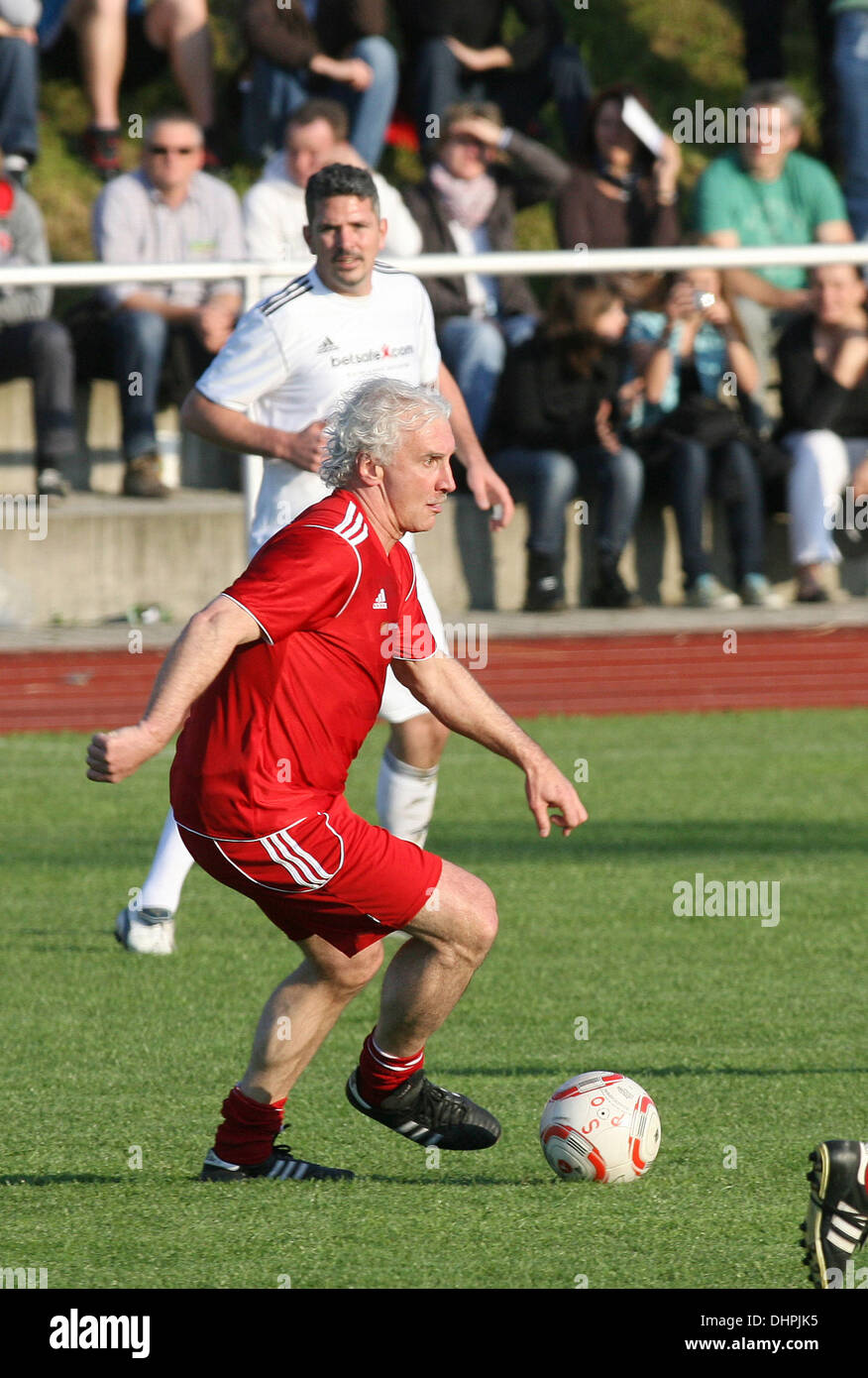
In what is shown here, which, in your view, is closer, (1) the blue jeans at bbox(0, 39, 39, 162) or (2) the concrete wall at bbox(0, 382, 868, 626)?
(2) the concrete wall at bbox(0, 382, 868, 626)

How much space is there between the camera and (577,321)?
40.8 ft

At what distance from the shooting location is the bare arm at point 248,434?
643 cm

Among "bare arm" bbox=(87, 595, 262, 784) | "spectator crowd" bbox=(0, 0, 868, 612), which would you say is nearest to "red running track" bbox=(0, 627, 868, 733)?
"spectator crowd" bbox=(0, 0, 868, 612)

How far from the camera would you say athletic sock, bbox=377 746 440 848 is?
682 cm

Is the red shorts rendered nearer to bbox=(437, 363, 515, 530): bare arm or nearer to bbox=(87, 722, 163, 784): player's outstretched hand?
bbox=(87, 722, 163, 784): player's outstretched hand

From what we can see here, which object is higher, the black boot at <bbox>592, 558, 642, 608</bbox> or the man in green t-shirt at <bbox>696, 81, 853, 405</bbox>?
the man in green t-shirt at <bbox>696, 81, 853, 405</bbox>

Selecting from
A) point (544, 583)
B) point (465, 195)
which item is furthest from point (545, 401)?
point (465, 195)

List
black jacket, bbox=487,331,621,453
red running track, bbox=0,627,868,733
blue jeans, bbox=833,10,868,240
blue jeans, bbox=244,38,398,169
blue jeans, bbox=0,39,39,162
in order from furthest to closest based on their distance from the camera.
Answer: blue jeans, bbox=833,10,868,240
blue jeans, bbox=244,38,398,169
blue jeans, bbox=0,39,39,162
black jacket, bbox=487,331,621,453
red running track, bbox=0,627,868,733

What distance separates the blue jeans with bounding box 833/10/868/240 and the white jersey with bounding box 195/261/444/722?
8.42 m

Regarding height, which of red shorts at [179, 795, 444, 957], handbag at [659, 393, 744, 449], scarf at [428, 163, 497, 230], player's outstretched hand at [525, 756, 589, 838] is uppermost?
scarf at [428, 163, 497, 230]

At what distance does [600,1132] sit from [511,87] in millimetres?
11845

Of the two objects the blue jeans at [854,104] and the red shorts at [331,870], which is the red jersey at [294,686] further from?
the blue jeans at [854,104]

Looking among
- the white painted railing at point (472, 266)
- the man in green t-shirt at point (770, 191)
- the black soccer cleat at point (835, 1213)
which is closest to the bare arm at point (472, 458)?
the black soccer cleat at point (835, 1213)

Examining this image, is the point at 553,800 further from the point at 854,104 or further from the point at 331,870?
the point at 854,104
